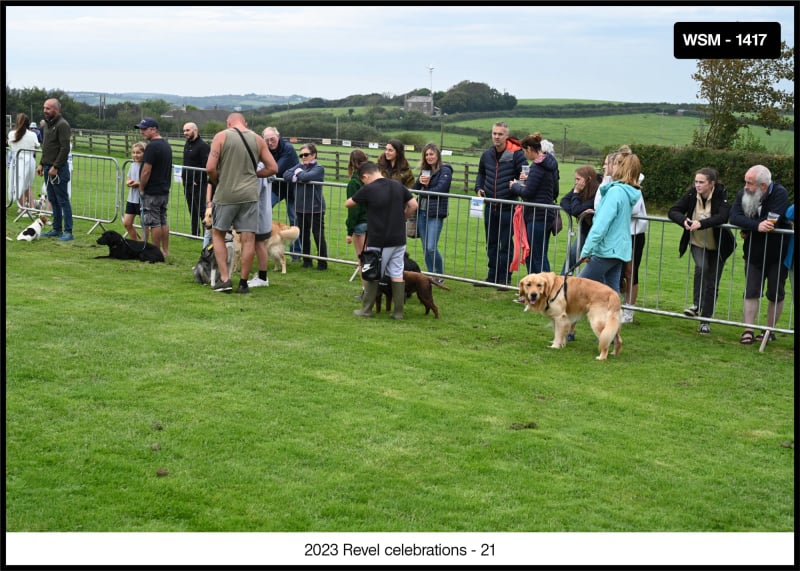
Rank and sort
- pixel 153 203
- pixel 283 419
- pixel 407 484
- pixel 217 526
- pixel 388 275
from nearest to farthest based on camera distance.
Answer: pixel 217 526, pixel 407 484, pixel 283 419, pixel 388 275, pixel 153 203

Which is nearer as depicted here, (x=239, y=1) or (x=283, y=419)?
(x=239, y=1)

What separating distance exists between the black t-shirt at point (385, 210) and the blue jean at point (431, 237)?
217cm

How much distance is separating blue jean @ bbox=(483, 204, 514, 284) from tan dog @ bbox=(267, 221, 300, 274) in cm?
274

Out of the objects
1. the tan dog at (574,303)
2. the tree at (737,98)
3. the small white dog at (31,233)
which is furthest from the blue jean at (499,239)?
the tree at (737,98)

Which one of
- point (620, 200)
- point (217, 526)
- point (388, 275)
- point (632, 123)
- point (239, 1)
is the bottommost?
point (217, 526)

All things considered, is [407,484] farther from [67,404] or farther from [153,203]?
[153,203]

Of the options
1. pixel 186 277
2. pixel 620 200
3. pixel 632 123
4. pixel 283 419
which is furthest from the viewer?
pixel 632 123

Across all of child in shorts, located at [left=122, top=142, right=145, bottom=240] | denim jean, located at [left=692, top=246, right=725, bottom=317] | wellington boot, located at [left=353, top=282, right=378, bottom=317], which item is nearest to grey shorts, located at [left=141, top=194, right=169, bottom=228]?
child in shorts, located at [left=122, top=142, right=145, bottom=240]

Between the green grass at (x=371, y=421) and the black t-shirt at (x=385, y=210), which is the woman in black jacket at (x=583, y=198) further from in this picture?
the black t-shirt at (x=385, y=210)

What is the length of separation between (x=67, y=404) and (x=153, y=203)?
676 centimetres

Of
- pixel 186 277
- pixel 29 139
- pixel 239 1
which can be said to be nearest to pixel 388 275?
pixel 186 277

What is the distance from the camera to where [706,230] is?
1045cm

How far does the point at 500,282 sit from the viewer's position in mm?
12625

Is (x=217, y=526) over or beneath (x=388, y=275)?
beneath
